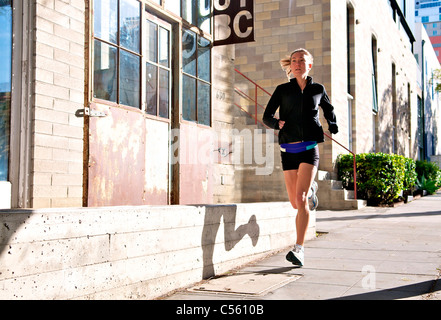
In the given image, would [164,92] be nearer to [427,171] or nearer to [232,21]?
[232,21]

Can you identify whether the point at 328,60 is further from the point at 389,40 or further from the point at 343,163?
the point at 389,40

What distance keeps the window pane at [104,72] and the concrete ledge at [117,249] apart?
2396 mm

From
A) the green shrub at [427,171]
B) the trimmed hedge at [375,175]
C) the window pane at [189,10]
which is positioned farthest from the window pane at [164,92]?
the green shrub at [427,171]

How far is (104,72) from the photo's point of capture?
6.12m

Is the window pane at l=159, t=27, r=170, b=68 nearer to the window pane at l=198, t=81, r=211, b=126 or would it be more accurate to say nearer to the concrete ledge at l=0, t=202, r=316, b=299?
the window pane at l=198, t=81, r=211, b=126

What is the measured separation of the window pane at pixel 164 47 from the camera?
24.9 ft

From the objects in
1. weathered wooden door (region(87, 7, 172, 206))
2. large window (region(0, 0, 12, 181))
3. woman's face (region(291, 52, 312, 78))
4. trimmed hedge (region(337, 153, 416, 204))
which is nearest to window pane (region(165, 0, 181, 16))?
weathered wooden door (region(87, 7, 172, 206))

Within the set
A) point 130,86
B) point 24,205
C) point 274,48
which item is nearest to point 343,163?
point 274,48

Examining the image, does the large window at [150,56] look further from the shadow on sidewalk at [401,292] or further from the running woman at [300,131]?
the shadow on sidewalk at [401,292]

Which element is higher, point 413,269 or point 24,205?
point 24,205

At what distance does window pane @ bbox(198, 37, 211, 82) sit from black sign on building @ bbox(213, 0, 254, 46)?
271 millimetres

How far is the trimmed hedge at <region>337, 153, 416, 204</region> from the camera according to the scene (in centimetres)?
1307

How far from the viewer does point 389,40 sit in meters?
22.7

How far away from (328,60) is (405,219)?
5.65 m
